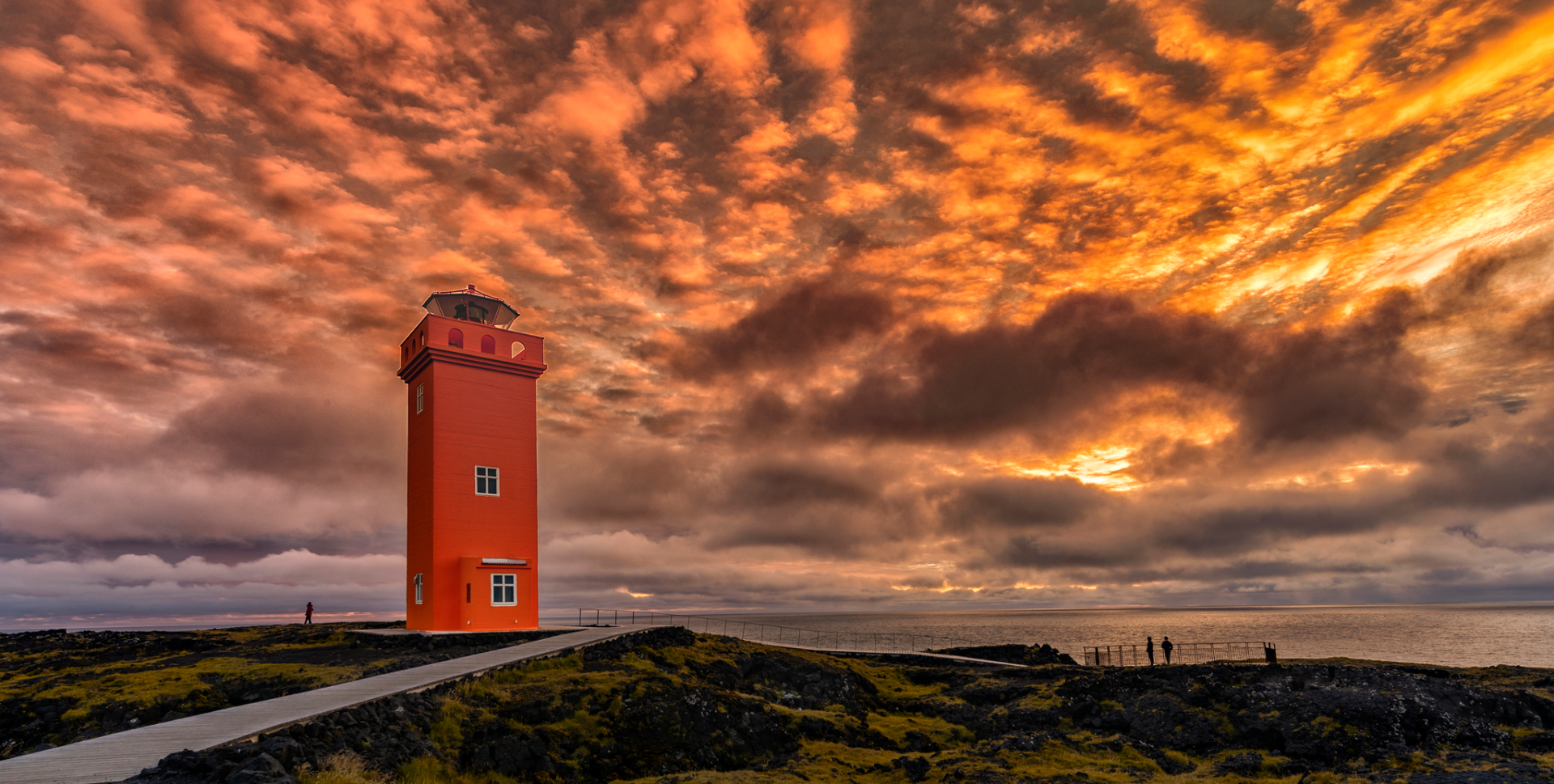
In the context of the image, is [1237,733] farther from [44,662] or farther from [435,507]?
[44,662]

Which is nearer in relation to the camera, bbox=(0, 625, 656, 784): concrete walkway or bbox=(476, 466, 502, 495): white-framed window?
bbox=(0, 625, 656, 784): concrete walkway

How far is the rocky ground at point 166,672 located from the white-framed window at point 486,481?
6.64 meters

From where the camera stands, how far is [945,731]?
2477 centimetres

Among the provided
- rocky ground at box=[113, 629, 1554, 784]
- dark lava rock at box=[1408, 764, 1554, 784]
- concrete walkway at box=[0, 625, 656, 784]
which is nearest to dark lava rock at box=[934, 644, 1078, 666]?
rocky ground at box=[113, 629, 1554, 784]

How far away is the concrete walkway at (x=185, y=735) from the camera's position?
1009 centimetres

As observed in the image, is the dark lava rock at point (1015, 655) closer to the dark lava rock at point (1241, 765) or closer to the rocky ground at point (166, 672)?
the dark lava rock at point (1241, 765)

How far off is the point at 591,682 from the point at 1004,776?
36.5ft

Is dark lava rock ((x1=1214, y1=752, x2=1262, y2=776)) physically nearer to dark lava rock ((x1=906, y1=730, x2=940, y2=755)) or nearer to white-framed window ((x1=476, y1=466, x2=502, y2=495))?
dark lava rock ((x1=906, y1=730, x2=940, y2=755))

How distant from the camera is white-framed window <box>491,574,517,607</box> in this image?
3325 centimetres

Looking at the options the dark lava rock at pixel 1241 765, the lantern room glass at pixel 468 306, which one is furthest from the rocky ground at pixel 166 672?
the dark lava rock at pixel 1241 765

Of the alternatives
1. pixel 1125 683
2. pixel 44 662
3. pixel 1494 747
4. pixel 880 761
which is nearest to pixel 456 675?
pixel 880 761

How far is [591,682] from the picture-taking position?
69.7 feet

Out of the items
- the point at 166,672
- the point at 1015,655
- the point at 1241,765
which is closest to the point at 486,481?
the point at 166,672

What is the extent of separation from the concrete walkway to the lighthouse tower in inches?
497
